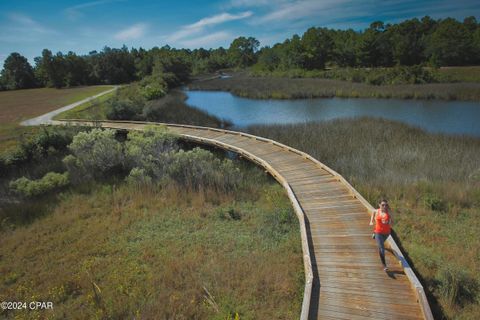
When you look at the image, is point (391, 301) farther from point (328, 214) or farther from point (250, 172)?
point (250, 172)

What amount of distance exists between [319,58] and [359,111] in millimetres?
52174

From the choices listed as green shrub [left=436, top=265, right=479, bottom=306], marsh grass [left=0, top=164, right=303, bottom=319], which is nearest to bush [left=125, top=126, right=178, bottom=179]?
marsh grass [left=0, top=164, right=303, bottom=319]

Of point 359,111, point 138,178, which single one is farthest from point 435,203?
point 359,111

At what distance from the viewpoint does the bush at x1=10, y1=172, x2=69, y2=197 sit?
1159 cm

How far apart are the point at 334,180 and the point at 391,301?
557 centimetres

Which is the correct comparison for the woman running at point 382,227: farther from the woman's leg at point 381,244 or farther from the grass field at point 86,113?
the grass field at point 86,113

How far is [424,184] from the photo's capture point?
10.3m

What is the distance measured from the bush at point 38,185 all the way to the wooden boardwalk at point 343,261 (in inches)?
395

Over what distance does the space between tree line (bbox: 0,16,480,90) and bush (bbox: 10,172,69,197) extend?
1746 inches

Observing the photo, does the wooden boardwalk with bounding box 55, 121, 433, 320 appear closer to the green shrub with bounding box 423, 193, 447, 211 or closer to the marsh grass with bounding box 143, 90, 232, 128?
the green shrub with bounding box 423, 193, 447, 211

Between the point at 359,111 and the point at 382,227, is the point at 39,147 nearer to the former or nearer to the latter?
the point at 382,227

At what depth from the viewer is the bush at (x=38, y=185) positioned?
456 inches

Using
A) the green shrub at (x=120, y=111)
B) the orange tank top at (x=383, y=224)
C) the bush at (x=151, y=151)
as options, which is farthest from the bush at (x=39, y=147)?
the orange tank top at (x=383, y=224)

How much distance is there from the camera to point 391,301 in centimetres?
509
